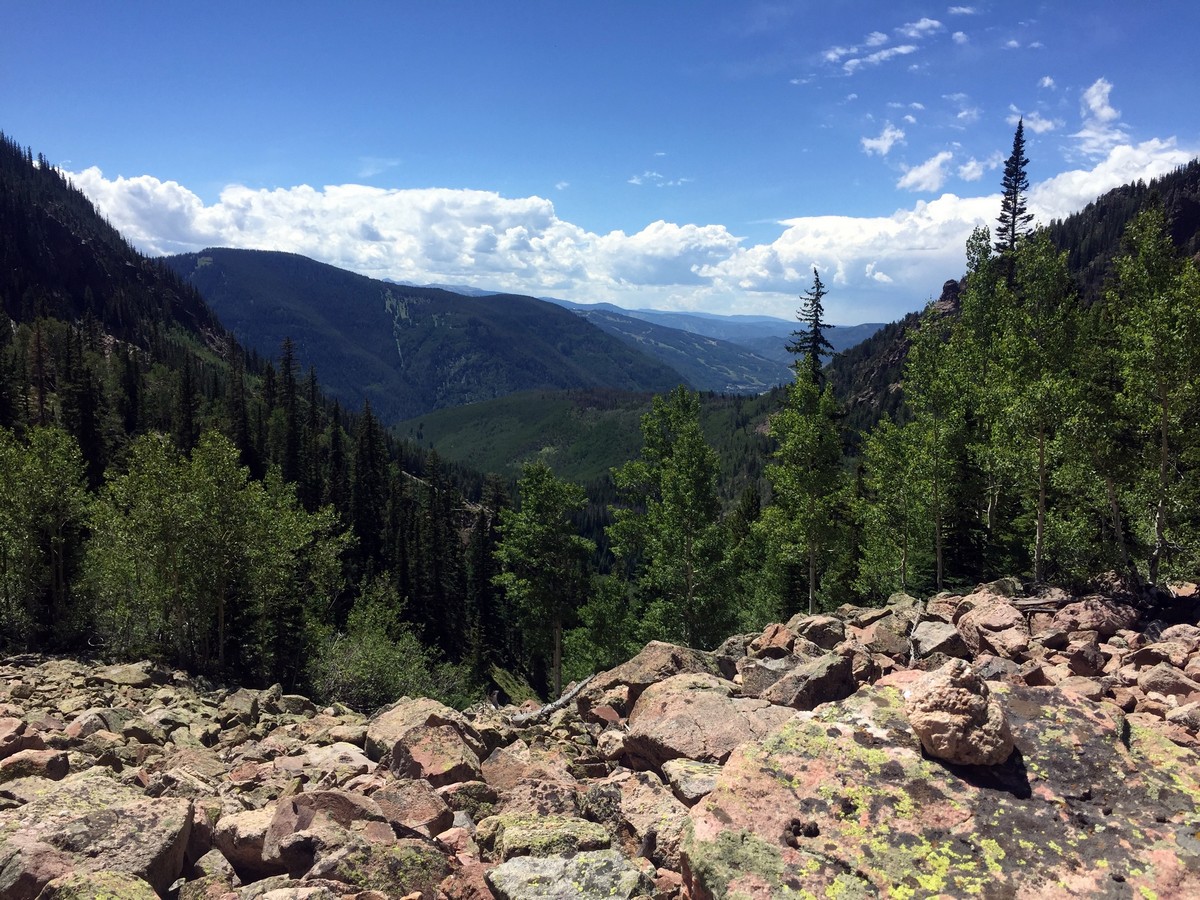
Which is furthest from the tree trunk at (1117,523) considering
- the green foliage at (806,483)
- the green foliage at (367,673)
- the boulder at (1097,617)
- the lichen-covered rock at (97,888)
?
the green foliage at (367,673)

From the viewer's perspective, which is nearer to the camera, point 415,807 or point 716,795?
point 716,795

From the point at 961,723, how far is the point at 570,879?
3975mm

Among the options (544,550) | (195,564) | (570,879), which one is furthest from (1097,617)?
(195,564)

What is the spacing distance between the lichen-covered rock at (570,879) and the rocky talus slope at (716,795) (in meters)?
0.02

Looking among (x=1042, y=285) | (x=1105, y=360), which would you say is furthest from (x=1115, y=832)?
(x=1042, y=285)

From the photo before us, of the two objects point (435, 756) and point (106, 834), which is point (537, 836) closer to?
point (435, 756)

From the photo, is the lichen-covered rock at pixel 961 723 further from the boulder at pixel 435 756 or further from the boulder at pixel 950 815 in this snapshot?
the boulder at pixel 435 756

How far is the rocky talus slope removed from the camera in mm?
5305

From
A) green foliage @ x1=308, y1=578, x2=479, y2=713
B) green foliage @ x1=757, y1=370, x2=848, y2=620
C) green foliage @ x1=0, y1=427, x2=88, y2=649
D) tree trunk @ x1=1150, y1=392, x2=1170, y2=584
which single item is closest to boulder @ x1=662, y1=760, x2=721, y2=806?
tree trunk @ x1=1150, y1=392, x2=1170, y2=584

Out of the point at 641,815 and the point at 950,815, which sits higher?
the point at 950,815

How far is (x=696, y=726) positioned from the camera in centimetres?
995

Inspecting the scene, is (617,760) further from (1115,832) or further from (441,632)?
(441,632)

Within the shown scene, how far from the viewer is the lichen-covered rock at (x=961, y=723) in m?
6.08

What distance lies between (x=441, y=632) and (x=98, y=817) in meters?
86.8
